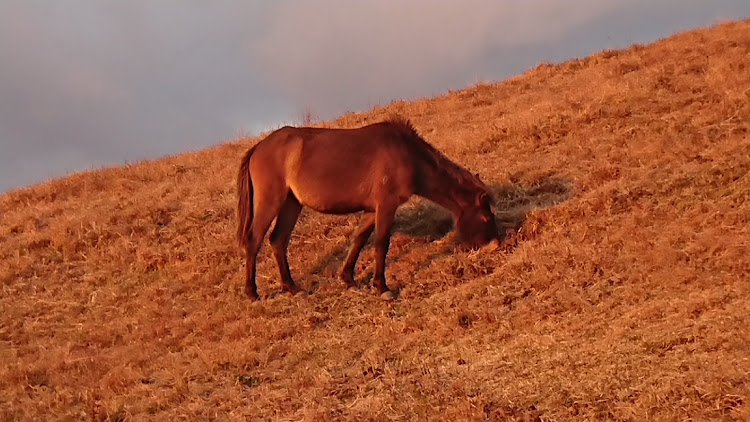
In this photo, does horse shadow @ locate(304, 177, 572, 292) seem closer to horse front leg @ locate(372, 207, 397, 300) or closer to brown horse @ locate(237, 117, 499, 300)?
brown horse @ locate(237, 117, 499, 300)

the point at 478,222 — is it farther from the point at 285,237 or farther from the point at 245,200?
the point at 245,200

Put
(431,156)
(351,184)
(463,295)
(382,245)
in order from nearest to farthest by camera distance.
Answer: (463,295)
(382,245)
(351,184)
(431,156)

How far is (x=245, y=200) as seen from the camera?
954 cm

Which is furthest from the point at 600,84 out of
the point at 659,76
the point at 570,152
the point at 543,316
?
the point at 543,316

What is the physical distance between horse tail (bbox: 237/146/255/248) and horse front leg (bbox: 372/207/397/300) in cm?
178

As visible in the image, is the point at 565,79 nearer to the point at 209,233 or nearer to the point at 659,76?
the point at 659,76

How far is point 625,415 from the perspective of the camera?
4.72m

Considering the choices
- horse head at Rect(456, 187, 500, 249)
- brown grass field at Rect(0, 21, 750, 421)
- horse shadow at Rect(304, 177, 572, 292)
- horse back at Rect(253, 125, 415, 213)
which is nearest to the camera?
brown grass field at Rect(0, 21, 750, 421)

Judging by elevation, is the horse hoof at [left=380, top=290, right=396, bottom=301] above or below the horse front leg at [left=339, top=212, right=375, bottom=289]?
below

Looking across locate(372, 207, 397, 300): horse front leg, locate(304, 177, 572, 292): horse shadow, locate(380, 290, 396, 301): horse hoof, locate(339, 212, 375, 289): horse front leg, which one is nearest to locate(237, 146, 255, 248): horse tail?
locate(304, 177, 572, 292): horse shadow

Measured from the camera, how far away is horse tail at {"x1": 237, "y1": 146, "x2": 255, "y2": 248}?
9492 millimetres

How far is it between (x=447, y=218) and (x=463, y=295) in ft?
9.39

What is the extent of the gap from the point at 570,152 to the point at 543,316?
5.28 m

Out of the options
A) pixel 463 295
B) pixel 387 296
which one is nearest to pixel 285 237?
pixel 387 296
